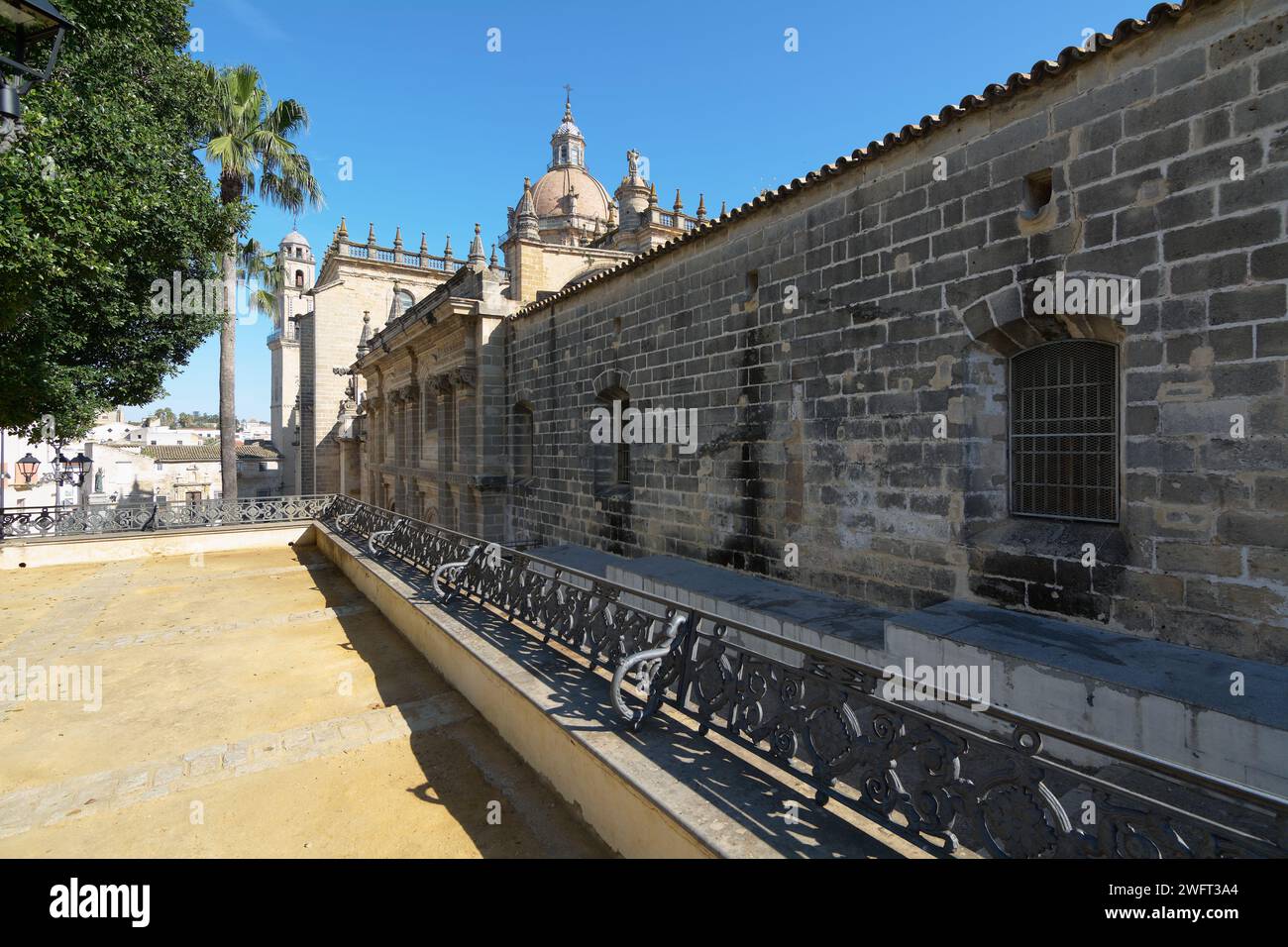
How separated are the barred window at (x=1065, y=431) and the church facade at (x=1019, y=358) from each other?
0.02 metres

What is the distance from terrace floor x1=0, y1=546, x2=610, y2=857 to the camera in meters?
4.17

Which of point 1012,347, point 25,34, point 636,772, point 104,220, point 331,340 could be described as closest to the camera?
point 636,772

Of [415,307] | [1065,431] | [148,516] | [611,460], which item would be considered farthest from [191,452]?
[1065,431]

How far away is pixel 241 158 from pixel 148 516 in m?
9.98

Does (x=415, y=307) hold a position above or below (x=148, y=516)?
above

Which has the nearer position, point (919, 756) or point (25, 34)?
point (919, 756)

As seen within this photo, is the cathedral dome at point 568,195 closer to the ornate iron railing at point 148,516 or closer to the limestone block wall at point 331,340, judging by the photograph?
the limestone block wall at point 331,340

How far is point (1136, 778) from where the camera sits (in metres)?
3.86

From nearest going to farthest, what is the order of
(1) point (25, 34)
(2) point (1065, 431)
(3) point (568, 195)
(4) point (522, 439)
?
(2) point (1065, 431) → (1) point (25, 34) → (4) point (522, 439) → (3) point (568, 195)

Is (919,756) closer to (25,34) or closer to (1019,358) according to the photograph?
(1019,358)

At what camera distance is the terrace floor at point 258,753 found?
417 cm

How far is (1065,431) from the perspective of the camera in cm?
537

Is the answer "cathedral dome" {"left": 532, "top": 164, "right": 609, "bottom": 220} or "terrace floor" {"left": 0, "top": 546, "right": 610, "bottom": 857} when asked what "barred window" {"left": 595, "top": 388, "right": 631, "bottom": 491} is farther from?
"cathedral dome" {"left": 532, "top": 164, "right": 609, "bottom": 220}

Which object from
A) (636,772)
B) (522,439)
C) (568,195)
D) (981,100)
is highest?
(568,195)
